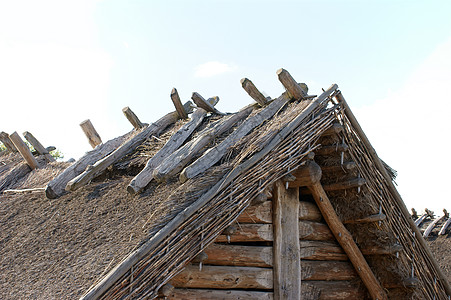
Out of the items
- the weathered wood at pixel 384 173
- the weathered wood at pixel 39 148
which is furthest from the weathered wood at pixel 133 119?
the weathered wood at pixel 384 173

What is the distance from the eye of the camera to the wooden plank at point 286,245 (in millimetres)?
5875

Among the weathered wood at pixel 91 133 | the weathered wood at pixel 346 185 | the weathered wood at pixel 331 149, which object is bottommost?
the weathered wood at pixel 346 185

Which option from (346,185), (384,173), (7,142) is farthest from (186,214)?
(7,142)

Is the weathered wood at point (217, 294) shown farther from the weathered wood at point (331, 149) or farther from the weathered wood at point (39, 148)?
the weathered wood at point (39, 148)

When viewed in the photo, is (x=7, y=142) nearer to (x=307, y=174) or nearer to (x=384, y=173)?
(x=307, y=174)

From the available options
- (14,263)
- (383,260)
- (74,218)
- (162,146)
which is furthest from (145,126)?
(383,260)

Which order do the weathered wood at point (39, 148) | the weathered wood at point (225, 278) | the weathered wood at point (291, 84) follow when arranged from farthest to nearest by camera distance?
the weathered wood at point (39, 148) < the weathered wood at point (291, 84) < the weathered wood at point (225, 278)

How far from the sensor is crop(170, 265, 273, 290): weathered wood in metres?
5.46

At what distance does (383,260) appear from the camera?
646 cm

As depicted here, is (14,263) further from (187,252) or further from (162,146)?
(162,146)

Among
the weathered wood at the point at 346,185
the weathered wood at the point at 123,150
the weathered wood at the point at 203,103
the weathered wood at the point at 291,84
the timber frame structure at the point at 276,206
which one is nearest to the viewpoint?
the timber frame structure at the point at 276,206

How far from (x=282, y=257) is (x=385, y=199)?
1.32 meters

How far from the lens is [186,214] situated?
182 inches

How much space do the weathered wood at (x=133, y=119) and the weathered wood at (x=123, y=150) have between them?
18.3 inches
